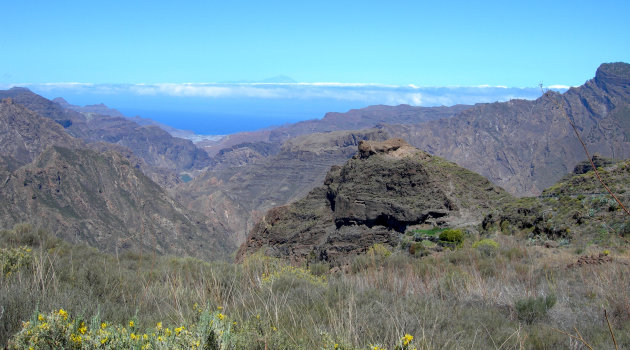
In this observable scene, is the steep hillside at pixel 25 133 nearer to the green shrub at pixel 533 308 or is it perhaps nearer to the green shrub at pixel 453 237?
the green shrub at pixel 453 237

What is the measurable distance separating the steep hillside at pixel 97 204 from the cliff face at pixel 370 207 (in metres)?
30.7

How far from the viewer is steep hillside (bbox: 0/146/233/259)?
58781 mm

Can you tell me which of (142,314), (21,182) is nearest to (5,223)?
(21,182)

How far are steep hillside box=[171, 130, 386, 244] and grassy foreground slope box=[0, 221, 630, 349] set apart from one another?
11409 cm

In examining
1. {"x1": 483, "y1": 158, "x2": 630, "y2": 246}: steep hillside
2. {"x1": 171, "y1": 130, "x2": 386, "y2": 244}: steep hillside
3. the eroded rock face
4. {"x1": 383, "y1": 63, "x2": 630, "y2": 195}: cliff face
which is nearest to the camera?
{"x1": 483, "y1": 158, "x2": 630, "y2": 246}: steep hillside

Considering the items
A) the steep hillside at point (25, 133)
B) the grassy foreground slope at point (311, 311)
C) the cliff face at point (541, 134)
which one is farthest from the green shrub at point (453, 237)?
the steep hillside at point (25, 133)

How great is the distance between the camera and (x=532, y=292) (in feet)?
21.1

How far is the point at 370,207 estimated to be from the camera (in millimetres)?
20531

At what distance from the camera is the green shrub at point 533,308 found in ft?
18.1

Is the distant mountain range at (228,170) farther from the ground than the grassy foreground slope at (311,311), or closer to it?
closer to it

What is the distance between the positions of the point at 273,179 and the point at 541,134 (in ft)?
363

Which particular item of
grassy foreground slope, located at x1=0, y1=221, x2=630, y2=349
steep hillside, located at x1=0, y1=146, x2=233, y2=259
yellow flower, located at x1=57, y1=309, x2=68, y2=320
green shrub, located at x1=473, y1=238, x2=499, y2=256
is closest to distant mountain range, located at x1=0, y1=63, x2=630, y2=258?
steep hillside, located at x1=0, y1=146, x2=233, y2=259

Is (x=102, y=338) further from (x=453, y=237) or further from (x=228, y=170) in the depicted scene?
(x=228, y=170)

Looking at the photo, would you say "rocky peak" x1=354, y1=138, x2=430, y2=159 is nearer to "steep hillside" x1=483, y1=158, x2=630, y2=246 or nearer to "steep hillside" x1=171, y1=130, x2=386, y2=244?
"steep hillside" x1=483, y1=158, x2=630, y2=246
